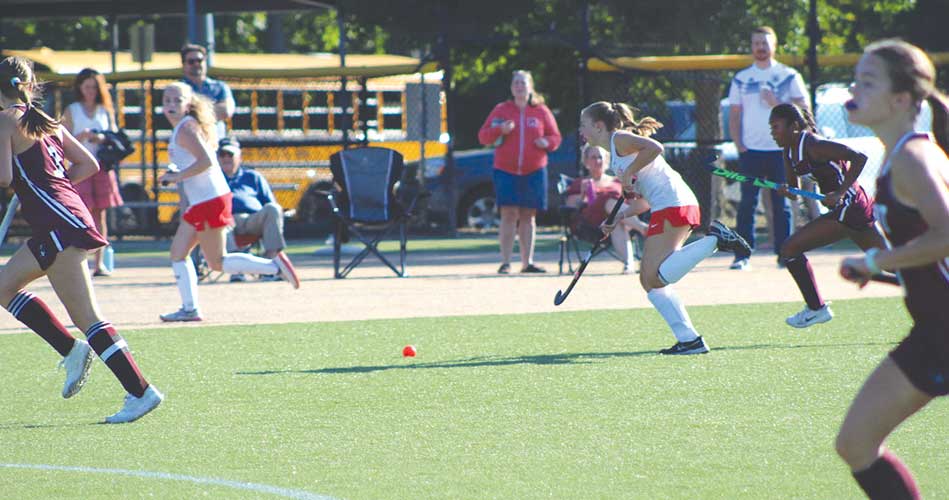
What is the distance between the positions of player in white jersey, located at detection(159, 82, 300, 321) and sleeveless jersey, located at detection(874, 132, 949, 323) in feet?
22.4

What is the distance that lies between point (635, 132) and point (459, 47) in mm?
12014

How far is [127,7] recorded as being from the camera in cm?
2398

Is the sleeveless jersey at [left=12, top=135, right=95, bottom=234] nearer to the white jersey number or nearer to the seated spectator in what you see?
the white jersey number

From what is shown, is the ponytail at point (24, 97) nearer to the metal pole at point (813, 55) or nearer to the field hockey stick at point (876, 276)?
the field hockey stick at point (876, 276)

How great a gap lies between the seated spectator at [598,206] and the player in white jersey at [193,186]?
14.9 ft

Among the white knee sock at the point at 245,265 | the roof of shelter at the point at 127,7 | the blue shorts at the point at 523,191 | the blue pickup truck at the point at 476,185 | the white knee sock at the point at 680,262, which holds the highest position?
the roof of shelter at the point at 127,7

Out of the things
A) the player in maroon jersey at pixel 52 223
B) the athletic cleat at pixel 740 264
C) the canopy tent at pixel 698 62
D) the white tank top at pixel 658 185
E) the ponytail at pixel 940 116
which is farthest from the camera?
the canopy tent at pixel 698 62

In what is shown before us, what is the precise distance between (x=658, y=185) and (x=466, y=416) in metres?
2.80

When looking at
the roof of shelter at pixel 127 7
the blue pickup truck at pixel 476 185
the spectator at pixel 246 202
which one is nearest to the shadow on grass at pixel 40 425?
the spectator at pixel 246 202

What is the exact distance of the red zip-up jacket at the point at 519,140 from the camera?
14.9m

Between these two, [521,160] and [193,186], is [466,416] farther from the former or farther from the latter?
[521,160]

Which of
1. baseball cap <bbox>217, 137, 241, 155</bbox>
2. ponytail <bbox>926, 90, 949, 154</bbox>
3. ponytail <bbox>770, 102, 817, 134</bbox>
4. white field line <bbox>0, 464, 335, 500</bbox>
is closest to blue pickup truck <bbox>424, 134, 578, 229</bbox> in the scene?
baseball cap <bbox>217, 137, 241, 155</bbox>

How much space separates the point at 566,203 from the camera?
15359 millimetres

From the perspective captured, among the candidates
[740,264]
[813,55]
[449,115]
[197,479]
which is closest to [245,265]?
[740,264]
